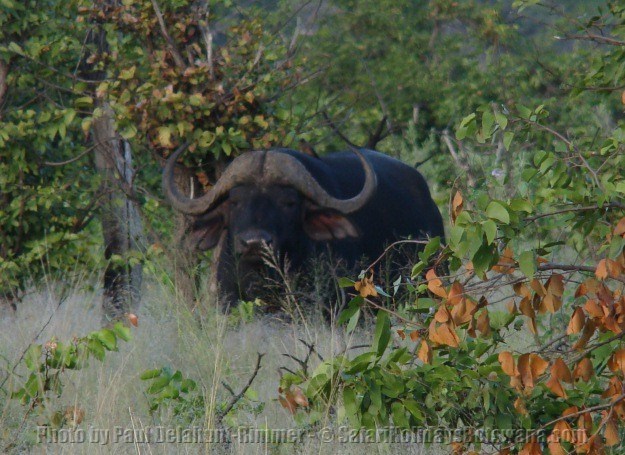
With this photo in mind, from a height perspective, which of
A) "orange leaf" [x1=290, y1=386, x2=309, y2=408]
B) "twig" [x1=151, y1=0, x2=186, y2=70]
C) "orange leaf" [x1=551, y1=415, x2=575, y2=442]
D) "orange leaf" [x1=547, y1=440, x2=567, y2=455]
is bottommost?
"orange leaf" [x1=290, y1=386, x2=309, y2=408]

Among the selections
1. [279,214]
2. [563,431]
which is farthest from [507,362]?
[279,214]

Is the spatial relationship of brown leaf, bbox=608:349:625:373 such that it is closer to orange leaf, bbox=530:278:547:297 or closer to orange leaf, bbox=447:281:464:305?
orange leaf, bbox=530:278:547:297

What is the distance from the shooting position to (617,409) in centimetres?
329

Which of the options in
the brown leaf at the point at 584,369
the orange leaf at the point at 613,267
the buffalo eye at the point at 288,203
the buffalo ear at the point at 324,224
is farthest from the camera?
the buffalo ear at the point at 324,224

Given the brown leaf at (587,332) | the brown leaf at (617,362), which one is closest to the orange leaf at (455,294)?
the brown leaf at (587,332)

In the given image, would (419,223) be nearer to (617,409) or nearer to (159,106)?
(159,106)

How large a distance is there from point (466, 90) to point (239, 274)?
9.40 meters

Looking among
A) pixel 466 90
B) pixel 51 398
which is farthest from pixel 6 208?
pixel 466 90

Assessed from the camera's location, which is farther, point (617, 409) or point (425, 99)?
point (425, 99)

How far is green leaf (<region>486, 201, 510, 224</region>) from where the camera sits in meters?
3.01

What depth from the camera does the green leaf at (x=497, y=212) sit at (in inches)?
118

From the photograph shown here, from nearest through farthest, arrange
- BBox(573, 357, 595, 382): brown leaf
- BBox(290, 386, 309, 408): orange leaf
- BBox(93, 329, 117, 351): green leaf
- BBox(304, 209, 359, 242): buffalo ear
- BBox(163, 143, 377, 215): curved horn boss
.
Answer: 1. BBox(573, 357, 595, 382): brown leaf
2. BBox(290, 386, 309, 408): orange leaf
3. BBox(93, 329, 117, 351): green leaf
4. BBox(163, 143, 377, 215): curved horn boss
5. BBox(304, 209, 359, 242): buffalo ear

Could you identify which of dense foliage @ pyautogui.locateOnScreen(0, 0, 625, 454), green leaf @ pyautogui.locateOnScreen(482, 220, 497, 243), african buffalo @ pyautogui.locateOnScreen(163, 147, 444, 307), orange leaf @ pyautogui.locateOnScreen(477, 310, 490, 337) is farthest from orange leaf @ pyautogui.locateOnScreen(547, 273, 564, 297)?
african buffalo @ pyautogui.locateOnScreen(163, 147, 444, 307)

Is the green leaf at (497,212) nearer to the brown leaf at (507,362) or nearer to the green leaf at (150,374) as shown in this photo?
the brown leaf at (507,362)
